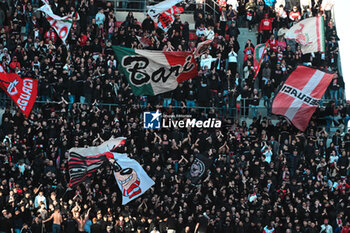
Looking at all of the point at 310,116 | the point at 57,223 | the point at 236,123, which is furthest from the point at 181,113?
the point at 57,223

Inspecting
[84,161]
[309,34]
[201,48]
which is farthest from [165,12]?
[84,161]

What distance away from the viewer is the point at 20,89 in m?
38.2

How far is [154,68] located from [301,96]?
5.91 meters

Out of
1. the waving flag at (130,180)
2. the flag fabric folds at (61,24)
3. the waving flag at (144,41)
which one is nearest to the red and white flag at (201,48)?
the waving flag at (144,41)

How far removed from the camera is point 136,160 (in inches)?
1492

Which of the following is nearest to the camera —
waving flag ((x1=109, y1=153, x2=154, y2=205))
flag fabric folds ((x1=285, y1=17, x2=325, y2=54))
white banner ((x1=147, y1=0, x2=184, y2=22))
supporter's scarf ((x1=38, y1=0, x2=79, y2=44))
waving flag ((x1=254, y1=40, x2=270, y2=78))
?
waving flag ((x1=109, y1=153, x2=154, y2=205))

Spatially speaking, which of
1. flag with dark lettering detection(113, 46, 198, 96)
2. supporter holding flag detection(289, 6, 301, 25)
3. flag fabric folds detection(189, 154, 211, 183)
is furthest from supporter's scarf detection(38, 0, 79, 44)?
supporter holding flag detection(289, 6, 301, 25)

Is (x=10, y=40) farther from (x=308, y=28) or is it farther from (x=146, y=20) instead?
(x=308, y=28)

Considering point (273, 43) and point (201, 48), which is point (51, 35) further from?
point (273, 43)

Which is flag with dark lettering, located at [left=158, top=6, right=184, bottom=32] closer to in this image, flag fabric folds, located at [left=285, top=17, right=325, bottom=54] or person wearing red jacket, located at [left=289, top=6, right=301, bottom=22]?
flag fabric folds, located at [left=285, top=17, right=325, bottom=54]

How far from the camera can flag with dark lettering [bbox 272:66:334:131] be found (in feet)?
133

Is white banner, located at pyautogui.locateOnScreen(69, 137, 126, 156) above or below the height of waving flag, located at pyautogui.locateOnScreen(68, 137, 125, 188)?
above

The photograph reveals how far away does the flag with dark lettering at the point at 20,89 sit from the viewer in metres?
38.0

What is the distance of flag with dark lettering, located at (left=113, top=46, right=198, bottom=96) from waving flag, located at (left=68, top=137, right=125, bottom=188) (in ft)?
10.5
